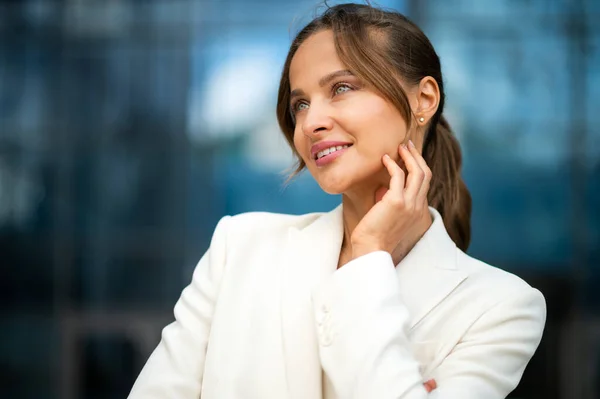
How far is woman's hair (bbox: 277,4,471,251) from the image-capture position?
1709 mm

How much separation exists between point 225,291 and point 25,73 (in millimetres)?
6811

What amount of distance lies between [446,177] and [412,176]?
34 cm

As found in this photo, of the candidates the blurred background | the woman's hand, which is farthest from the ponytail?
the blurred background

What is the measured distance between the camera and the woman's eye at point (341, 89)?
1707 mm

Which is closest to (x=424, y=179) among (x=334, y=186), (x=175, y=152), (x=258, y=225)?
(x=334, y=186)

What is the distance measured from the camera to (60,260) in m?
7.81

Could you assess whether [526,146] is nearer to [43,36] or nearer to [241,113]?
[241,113]

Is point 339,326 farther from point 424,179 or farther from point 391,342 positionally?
point 424,179

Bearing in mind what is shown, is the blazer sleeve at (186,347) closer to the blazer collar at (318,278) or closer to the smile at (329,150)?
the blazer collar at (318,278)

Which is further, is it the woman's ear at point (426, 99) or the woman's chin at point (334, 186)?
the woman's ear at point (426, 99)

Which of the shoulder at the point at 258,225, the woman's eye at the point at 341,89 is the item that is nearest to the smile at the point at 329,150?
the woman's eye at the point at 341,89

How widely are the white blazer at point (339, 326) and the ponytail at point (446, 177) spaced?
0.66 ft

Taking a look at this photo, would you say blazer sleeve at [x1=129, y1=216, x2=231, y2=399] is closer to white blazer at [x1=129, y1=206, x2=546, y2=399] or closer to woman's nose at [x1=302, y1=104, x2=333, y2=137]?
white blazer at [x1=129, y1=206, x2=546, y2=399]

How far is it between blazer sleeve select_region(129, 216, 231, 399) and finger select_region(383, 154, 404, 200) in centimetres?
43
